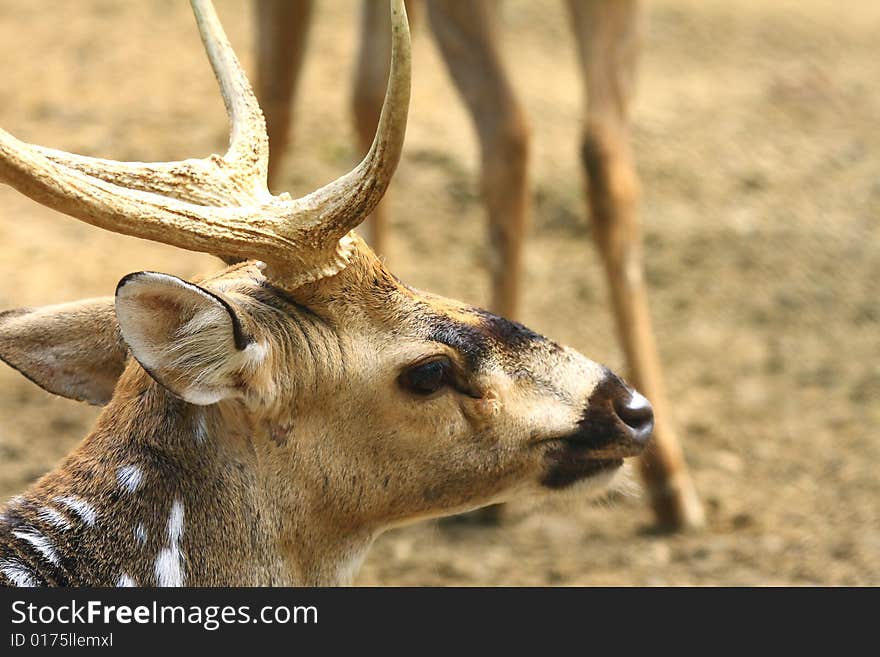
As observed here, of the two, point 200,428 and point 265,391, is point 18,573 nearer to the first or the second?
point 200,428

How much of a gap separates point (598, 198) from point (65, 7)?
6.11m

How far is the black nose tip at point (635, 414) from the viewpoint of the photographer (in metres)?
3.59

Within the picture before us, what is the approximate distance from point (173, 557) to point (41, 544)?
308mm

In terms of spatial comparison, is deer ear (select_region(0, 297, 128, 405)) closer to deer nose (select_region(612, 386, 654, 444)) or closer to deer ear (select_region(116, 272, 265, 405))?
deer ear (select_region(116, 272, 265, 405))

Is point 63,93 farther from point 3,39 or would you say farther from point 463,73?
point 463,73

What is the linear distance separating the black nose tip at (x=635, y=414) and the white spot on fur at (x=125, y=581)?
1.33 m

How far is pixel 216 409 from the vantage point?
128 inches

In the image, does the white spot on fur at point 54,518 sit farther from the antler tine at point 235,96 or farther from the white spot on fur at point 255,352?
the antler tine at point 235,96

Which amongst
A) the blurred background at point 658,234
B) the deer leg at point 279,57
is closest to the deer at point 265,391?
the blurred background at point 658,234

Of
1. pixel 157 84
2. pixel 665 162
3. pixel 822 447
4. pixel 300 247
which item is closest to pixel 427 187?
pixel 665 162

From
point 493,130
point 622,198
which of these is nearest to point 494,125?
point 493,130

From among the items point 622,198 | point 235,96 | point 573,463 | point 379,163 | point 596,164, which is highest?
point 596,164

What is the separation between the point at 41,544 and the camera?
3.12 m

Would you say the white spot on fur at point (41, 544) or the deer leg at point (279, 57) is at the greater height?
the deer leg at point (279, 57)
